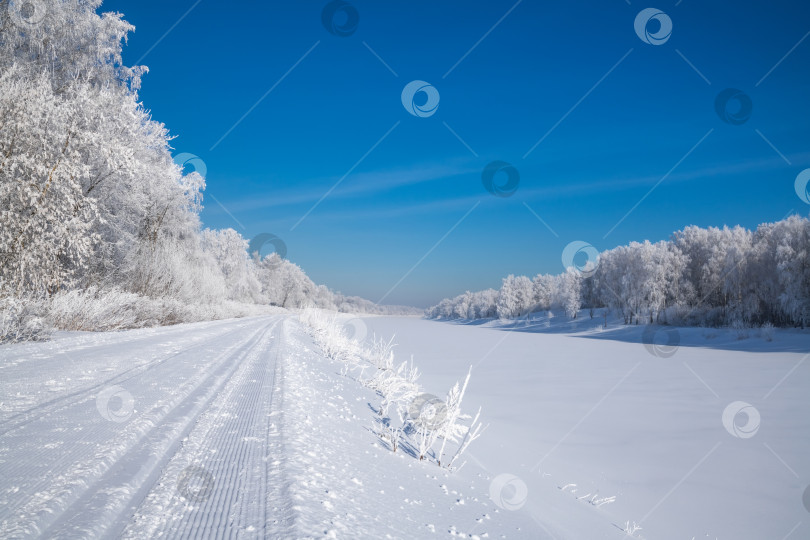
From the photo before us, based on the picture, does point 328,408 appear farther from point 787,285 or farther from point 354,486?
point 787,285

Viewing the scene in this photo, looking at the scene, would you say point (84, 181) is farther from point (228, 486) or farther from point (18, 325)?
point (228, 486)

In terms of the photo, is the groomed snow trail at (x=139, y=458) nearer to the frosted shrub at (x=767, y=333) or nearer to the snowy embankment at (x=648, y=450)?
the snowy embankment at (x=648, y=450)

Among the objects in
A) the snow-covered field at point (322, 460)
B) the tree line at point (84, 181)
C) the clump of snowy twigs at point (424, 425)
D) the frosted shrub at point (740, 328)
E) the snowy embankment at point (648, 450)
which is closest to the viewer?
the snow-covered field at point (322, 460)

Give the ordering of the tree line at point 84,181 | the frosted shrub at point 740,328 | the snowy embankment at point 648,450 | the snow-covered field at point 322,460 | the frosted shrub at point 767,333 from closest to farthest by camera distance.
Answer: the snow-covered field at point 322,460 < the snowy embankment at point 648,450 < the tree line at point 84,181 < the frosted shrub at point 767,333 < the frosted shrub at point 740,328

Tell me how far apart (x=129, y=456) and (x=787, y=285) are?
36.7 m

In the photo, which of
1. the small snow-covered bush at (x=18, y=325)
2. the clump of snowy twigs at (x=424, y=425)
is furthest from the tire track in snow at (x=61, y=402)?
the small snow-covered bush at (x=18, y=325)

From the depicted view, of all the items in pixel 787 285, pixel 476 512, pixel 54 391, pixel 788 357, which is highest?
pixel 787 285

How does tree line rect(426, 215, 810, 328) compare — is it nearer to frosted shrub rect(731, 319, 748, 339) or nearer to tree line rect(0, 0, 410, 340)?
frosted shrub rect(731, 319, 748, 339)

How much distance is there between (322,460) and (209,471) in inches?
22.6

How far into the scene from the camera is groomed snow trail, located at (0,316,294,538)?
1.41 m

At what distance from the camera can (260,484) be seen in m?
1.78

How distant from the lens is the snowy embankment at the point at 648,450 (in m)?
3.76

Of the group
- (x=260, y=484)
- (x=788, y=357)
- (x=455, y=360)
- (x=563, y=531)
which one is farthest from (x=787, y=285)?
(x=260, y=484)

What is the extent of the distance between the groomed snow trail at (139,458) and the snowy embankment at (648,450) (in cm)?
160
